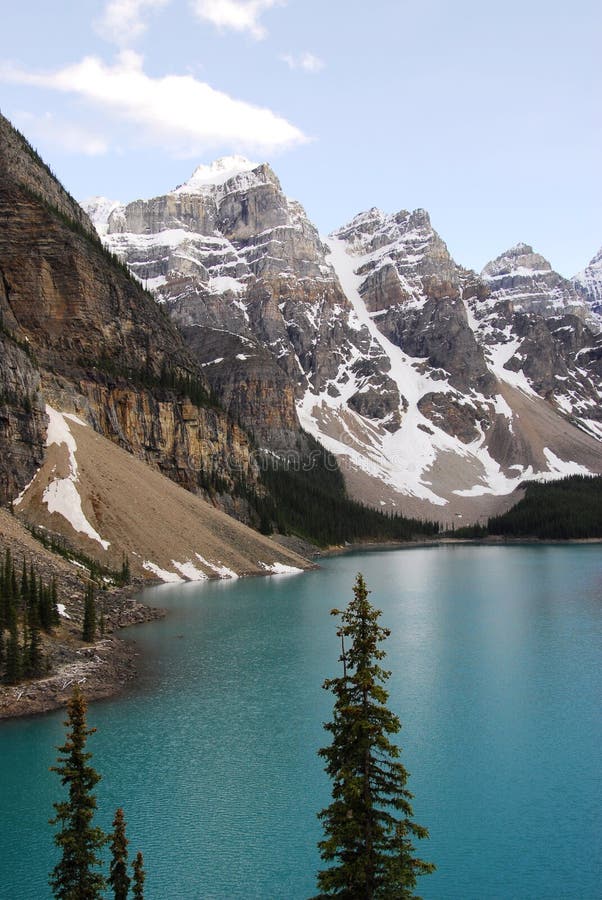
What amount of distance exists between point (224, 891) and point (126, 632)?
34967 mm

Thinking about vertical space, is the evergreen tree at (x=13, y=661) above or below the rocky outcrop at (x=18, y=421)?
below

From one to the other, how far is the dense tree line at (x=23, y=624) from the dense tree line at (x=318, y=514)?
81.4 m

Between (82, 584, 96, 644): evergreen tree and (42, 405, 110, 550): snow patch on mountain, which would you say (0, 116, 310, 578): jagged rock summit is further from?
(82, 584, 96, 644): evergreen tree

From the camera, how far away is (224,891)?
21406 mm

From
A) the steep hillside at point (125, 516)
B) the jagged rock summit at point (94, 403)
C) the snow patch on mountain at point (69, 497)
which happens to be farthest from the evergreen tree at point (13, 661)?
the snow patch on mountain at point (69, 497)

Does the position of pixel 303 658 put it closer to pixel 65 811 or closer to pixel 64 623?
pixel 64 623

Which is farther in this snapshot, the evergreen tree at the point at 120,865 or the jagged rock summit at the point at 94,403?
the jagged rock summit at the point at 94,403

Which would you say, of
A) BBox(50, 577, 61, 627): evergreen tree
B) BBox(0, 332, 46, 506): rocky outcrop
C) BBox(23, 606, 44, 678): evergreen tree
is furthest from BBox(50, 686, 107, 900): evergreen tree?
BBox(0, 332, 46, 506): rocky outcrop

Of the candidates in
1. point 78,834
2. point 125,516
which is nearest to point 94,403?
point 125,516

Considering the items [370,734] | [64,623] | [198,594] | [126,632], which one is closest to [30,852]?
[370,734]

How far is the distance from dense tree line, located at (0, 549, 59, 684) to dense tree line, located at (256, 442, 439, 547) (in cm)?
8136

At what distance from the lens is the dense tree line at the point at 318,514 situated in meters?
145

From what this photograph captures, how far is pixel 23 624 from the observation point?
41875 mm

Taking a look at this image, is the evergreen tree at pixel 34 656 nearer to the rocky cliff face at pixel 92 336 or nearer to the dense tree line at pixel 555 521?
the rocky cliff face at pixel 92 336
